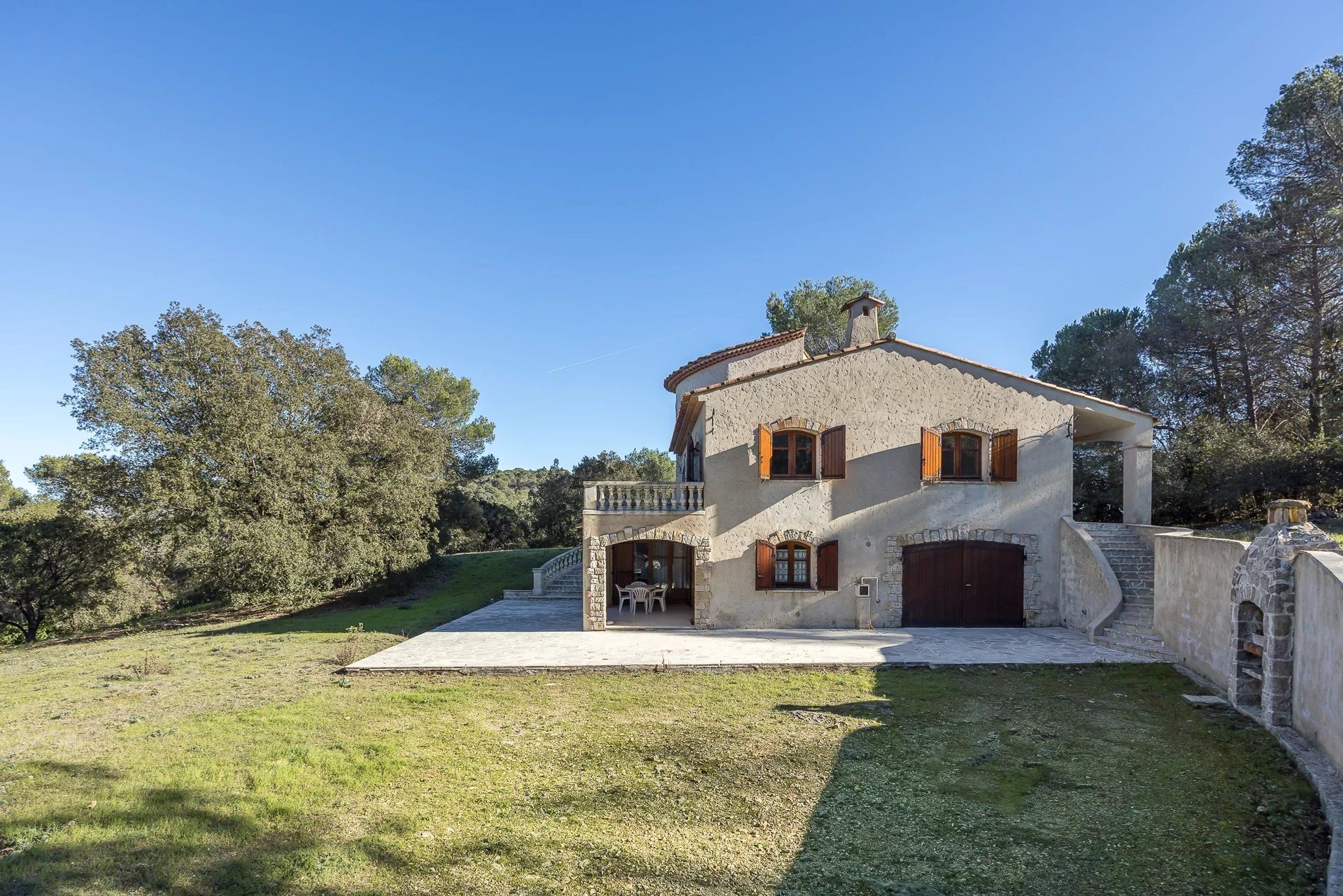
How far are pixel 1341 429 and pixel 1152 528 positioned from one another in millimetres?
9585

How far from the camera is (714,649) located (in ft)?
41.1

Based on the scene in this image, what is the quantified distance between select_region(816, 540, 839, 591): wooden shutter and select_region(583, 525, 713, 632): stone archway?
8.68 feet

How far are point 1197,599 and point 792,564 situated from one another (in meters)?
7.64

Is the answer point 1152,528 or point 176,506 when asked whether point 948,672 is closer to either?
point 1152,528

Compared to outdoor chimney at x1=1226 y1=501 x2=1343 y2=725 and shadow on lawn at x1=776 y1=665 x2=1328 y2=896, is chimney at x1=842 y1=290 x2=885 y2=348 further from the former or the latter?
shadow on lawn at x1=776 y1=665 x2=1328 y2=896

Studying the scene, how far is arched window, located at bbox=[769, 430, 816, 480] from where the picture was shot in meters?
15.2

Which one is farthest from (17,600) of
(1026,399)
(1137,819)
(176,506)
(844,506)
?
(1026,399)

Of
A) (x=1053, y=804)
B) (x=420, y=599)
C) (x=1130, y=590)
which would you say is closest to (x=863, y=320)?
(x=1130, y=590)

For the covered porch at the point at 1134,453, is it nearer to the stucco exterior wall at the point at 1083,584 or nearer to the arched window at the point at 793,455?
the stucco exterior wall at the point at 1083,584

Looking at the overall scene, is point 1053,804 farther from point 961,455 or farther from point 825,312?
point 825,312

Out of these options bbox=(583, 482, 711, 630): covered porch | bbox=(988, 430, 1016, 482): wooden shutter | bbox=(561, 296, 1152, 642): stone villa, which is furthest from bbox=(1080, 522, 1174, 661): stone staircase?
bbox=(583, 482, 711, 630): covered porch

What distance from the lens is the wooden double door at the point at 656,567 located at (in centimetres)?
1989

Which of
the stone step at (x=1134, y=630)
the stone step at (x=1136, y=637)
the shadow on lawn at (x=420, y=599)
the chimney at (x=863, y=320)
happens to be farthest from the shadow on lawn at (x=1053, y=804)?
the shadow on lawn at (x=420, y=599)

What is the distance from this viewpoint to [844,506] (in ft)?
49.5
